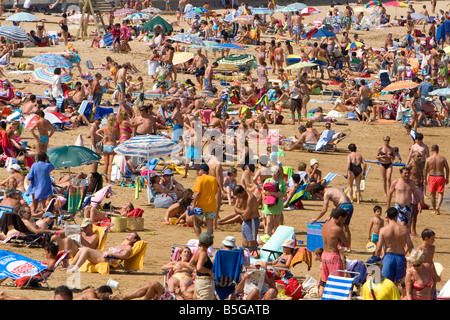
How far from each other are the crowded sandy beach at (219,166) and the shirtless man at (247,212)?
0.02 metres

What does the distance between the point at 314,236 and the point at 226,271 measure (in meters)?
3.12

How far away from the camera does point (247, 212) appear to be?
12.0 m

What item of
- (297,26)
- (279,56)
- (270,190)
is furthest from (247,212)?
(297,26)

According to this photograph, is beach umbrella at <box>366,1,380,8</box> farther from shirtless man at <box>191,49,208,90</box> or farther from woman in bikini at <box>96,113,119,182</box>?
woman in bikini at <box>96,113,119,182</box>

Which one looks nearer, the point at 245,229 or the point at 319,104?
the point at 245,229

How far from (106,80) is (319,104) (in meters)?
6.37

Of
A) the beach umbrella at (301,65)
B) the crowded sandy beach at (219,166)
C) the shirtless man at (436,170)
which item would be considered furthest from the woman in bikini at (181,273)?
the beach umbrella at (301,65)

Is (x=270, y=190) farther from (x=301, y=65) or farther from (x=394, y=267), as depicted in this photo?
(x=301, y=65)

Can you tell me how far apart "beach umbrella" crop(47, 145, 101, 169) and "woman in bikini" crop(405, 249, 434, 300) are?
22.1 ft

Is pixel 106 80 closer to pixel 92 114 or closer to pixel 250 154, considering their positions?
pixel 92 114

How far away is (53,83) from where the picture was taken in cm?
2142

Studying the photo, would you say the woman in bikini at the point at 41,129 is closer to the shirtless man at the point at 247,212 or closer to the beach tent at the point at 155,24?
the shirtless man at the point at 247,212

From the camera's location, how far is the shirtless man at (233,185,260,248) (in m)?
12.0
